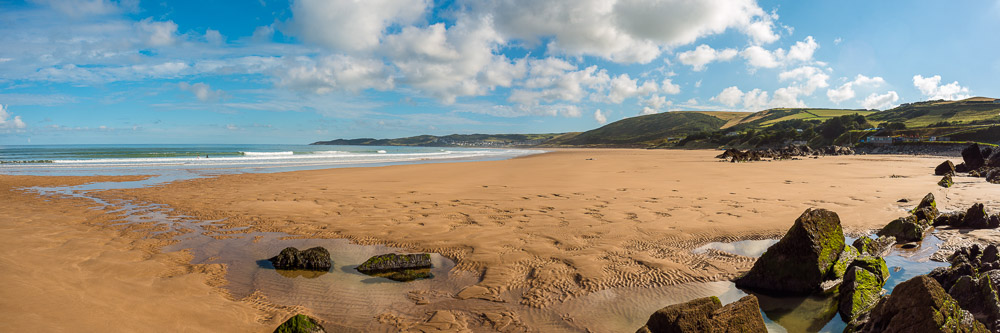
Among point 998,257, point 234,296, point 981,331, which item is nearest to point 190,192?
point 234,296

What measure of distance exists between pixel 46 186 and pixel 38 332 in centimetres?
2118

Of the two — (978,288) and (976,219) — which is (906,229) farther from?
(978,288)

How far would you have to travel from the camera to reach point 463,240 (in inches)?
328

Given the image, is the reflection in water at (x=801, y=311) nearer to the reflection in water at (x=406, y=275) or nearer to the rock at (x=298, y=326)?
the reflection in water at (x=406, y=275)

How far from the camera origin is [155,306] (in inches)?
196

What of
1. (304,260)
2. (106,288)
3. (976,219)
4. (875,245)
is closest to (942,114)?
(976,219)

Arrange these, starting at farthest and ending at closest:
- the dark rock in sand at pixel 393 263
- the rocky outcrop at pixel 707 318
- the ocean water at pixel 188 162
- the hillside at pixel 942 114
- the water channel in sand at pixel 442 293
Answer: the hillside at pixel 942 114 < the ocean water at pixel 188 162 < the dark rock in sand at pixel 393 263 < the water channel in sand at pixel 442 293 < the rocky outcrop at pixel 707 318

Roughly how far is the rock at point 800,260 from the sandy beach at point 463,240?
0.57m

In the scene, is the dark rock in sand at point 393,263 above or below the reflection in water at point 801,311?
above

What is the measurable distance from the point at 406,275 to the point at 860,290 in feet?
19.9

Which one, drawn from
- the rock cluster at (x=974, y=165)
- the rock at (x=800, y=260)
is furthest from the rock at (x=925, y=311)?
the rock cluster at (x=974, y=165)

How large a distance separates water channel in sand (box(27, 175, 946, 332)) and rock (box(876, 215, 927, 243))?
191mm

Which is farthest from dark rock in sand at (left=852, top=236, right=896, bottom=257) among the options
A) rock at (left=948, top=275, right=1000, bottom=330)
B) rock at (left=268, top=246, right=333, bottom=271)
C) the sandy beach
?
rock at (left=268, top=246, right=333, bottom=271)

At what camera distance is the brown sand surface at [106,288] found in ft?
14.6
